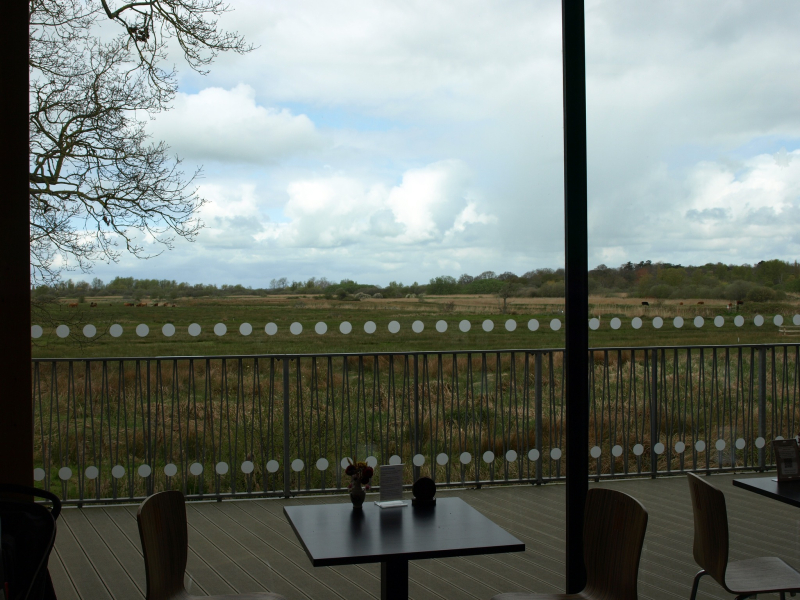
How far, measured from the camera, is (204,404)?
4.64 metres

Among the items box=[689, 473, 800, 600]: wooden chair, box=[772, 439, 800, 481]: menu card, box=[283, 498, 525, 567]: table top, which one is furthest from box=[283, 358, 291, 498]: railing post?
box=[772, 439, 800, 481]: menu card

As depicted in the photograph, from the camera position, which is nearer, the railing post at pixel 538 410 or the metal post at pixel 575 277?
the metal post at pixel 575 277

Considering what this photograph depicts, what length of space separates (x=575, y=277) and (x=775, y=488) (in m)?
1.23

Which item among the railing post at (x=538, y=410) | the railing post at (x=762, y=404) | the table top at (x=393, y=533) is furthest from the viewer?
the railing post at (x=538, y=410)

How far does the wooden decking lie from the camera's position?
310cm

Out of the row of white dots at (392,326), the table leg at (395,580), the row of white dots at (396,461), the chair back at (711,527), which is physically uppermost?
the row of white dots at (392,326)

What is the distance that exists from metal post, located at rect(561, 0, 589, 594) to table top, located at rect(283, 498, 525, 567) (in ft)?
1.75

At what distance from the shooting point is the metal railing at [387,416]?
441cm

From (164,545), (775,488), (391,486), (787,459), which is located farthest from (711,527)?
(164,545)

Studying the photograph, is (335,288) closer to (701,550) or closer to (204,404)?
(204,404)

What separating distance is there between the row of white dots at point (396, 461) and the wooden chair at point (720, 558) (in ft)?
7.18

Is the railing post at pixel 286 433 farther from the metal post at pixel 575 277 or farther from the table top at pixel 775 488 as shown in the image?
the table top at pixel 775 488

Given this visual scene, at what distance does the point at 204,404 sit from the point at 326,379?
2.98ft

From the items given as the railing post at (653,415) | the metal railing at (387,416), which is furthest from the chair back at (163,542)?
the railing post at (653,415)
